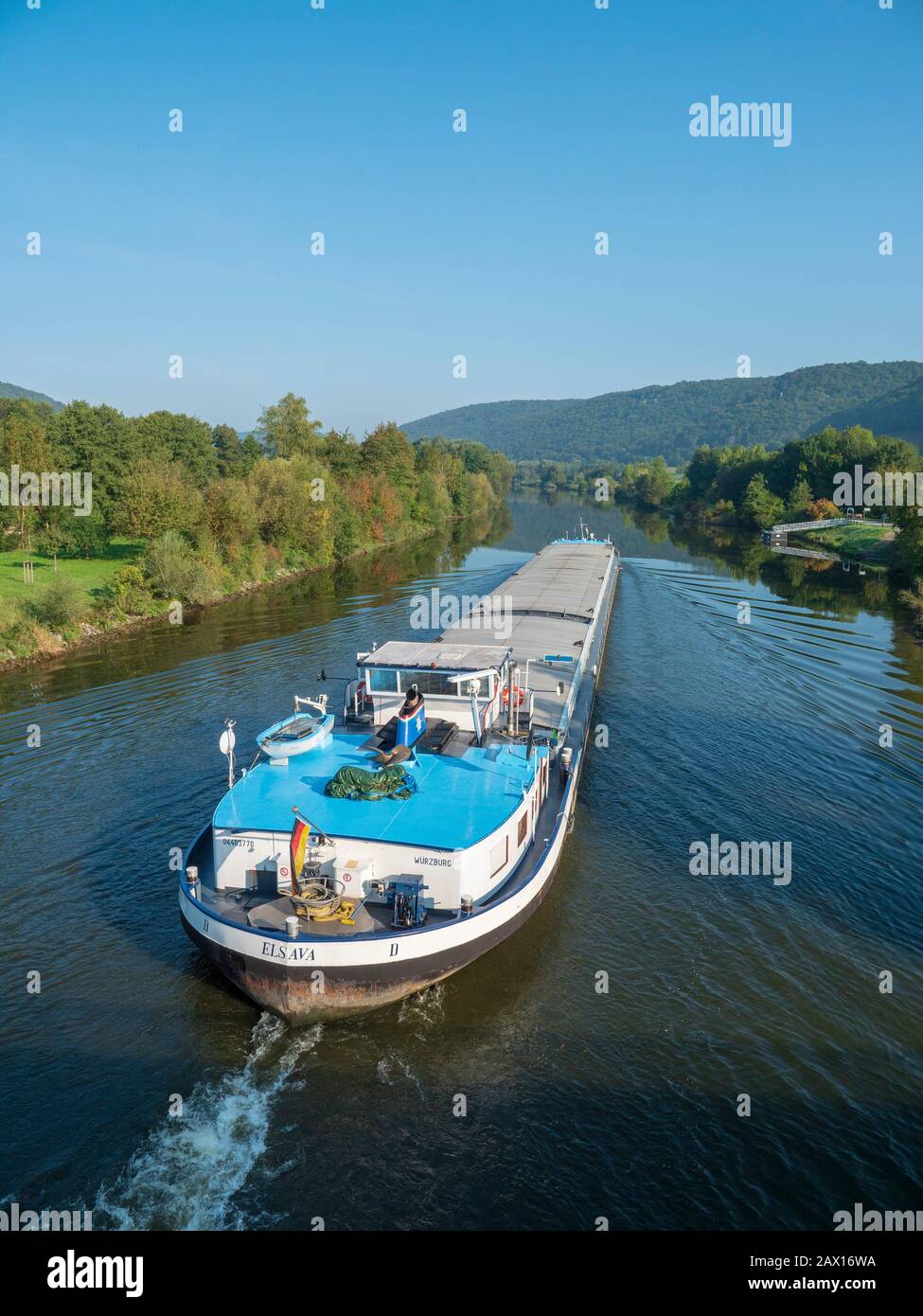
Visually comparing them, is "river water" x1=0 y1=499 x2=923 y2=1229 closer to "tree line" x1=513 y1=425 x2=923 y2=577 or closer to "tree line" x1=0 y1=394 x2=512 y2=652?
"tree line" x1=0 y1=394 x2=512 y2=652

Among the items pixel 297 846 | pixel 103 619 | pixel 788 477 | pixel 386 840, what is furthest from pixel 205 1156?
pixel 788 477

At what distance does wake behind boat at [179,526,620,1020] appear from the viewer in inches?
621

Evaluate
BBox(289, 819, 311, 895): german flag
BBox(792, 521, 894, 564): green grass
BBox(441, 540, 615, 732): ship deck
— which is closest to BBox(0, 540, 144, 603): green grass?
BBox(441, 540, 615, 732): ship deck

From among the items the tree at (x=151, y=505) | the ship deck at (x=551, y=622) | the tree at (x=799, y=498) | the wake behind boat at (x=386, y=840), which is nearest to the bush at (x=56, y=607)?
the tree at (x=151, y=505)

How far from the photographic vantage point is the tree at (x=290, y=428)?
352 feet

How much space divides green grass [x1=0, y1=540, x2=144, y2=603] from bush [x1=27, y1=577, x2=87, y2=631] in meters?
1.56

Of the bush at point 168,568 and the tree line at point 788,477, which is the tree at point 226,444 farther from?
the bush at point 168,568

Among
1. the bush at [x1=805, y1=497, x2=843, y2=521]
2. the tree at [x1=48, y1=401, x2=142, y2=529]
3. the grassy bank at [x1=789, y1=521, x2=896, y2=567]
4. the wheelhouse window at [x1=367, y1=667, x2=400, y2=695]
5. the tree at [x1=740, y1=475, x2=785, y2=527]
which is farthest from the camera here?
the tree at [x1=740, y1=475, x2=785, y2=527]

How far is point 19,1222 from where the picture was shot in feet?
39.7

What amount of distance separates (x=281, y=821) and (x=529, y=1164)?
27.1 ft

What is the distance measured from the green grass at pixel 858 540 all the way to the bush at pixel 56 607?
70.3m

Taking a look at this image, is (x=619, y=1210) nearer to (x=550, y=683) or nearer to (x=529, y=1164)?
(x=529, y=1164)
